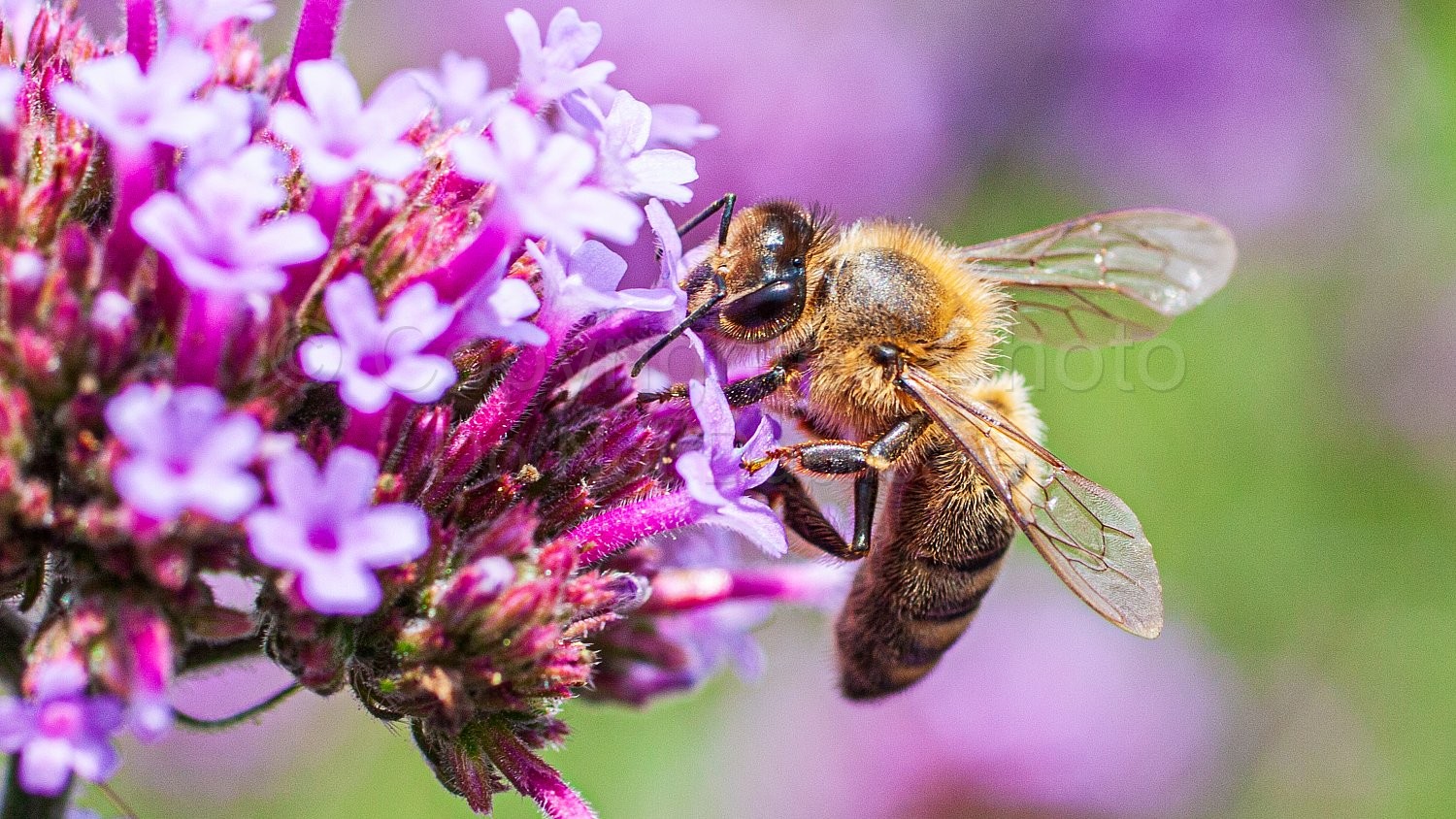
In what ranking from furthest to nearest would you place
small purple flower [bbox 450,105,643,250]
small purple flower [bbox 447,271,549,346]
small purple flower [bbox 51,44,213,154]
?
1. small purple flower [bbox 447,271,549,346]
2. small purple flower [bbox 450,105,643,250]
3. small purple flower [bbox 51,44,213,154]

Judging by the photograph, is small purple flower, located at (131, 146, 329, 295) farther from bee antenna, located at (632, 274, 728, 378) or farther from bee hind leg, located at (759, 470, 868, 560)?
bee hind leg, located at (759, 470, 868, 560)

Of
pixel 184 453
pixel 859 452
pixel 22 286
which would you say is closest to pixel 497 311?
pixel 184 453

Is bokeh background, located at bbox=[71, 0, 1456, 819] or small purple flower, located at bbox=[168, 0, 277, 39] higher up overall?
small purple flower, located at bbox=[168, 0, 277, 39]

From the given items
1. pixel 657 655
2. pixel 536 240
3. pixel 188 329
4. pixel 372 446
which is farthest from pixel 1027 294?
pixel 188 329

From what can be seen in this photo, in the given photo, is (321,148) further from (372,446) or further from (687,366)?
(687,366)

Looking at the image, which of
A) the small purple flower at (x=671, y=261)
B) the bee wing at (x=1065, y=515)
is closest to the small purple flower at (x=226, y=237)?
the small purple flower at (x=671, y=261)

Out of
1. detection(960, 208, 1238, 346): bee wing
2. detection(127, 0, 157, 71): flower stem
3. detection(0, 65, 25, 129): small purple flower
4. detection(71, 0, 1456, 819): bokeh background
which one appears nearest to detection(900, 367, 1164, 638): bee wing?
detection(960, 208, 1238, 346): bee wing

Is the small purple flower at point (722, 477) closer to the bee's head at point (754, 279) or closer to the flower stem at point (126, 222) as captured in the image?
the bee's head at point (754, 279)
